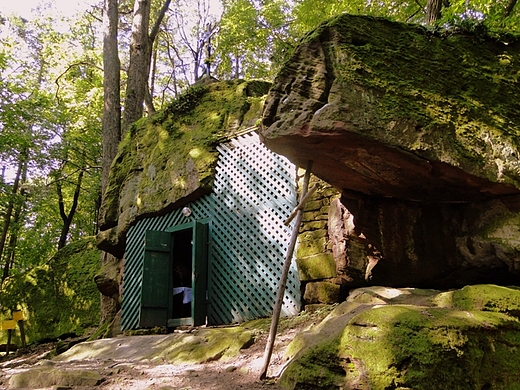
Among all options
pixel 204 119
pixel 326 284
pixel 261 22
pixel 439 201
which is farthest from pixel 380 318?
pixel 261 22

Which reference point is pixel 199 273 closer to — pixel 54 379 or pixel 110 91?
pixel 54 379

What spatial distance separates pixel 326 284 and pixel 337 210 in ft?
4.26

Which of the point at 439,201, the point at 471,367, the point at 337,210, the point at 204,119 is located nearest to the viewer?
the point at 471,367

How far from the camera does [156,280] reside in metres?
8.31

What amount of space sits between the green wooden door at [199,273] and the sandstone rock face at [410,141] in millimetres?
3325

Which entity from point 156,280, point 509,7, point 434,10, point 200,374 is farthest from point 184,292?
point 509,7

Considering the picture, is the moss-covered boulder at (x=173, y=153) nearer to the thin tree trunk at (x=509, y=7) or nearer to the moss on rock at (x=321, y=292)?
the moss on rock at (x=321, y=292)

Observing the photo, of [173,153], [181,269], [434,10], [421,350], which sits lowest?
[421,350]

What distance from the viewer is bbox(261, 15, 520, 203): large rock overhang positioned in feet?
13.9

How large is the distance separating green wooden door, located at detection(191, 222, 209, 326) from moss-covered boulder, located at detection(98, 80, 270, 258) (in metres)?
0.86

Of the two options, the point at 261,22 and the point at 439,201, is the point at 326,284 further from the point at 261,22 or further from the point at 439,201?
the point at 261,22

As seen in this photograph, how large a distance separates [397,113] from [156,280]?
5.70 meters

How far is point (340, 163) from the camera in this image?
4586 millimetres

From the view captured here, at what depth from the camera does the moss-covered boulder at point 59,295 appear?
12273 millimetres
